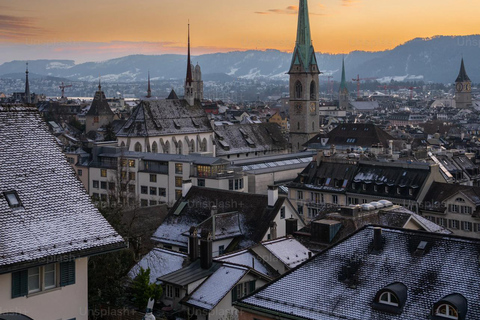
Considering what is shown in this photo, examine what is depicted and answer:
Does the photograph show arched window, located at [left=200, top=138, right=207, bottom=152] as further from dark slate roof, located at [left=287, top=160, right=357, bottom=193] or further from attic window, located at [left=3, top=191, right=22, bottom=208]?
attic window, located at [left=3, top=191, right=22, bottom=208]

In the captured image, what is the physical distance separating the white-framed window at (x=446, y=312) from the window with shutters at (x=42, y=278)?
359 inches

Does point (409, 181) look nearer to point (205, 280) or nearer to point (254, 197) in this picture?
point (254, 197)

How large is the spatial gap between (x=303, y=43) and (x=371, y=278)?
10151 centimetres

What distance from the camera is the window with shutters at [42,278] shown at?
595 inches

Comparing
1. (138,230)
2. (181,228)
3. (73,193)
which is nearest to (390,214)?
(181,228)

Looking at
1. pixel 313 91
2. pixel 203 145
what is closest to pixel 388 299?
pixel 203 145

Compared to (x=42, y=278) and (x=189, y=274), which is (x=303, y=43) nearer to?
(x=189, y=274)

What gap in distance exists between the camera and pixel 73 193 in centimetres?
1669

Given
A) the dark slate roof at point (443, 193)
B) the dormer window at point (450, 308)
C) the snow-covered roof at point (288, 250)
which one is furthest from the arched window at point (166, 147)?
the dormer window at point (450, 308)

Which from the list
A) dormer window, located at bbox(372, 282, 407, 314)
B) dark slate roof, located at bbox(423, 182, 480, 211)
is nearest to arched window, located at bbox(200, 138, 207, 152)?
dark slate roof, located at bbox(423, 182, 480, 211)

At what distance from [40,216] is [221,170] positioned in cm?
4892

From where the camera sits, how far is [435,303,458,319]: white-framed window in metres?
18.0

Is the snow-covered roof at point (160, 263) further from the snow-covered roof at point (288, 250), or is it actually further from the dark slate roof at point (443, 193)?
the dark slate roof at point (443, 193)

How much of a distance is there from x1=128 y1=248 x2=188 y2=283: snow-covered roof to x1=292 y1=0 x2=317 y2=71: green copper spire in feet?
283
